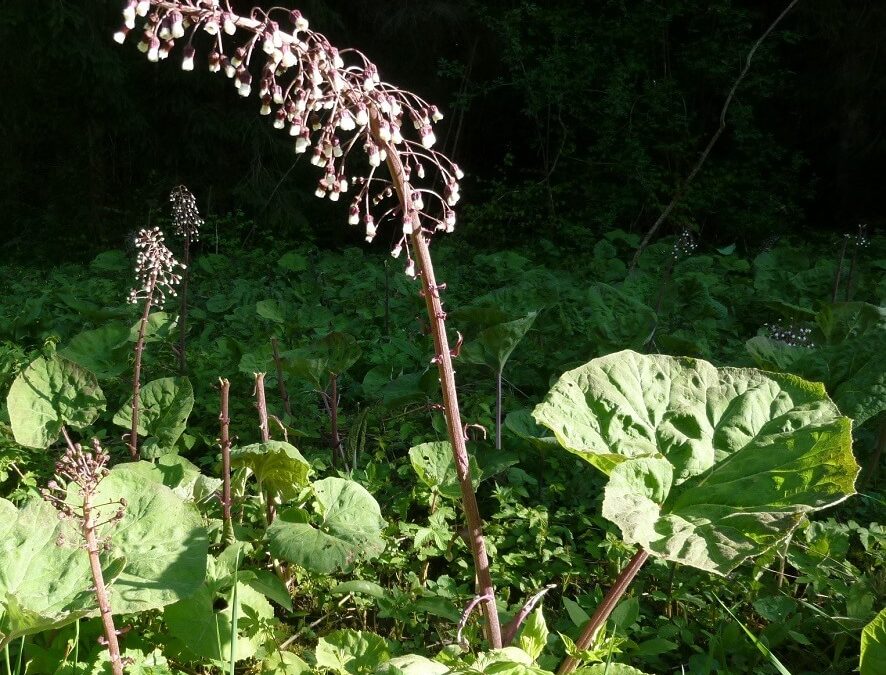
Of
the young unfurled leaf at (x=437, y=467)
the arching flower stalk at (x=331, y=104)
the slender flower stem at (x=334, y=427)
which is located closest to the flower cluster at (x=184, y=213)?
the slender flower stem at (x=334, y=427)

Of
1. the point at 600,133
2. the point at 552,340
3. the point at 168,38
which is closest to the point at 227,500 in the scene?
the point at 168,38

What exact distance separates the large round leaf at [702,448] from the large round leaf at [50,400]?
1686mm

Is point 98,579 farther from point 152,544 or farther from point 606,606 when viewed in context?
point 606,606

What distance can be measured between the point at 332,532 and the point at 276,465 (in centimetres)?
27

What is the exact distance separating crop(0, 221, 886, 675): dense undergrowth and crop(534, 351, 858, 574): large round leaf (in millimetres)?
304

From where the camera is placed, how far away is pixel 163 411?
276cm

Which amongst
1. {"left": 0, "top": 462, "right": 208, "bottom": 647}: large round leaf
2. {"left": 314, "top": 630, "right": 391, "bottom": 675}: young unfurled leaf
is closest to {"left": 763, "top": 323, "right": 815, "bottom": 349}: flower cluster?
{"left": 314, "top": 630, "right": 391, "bottom": 675}: young unfurled leaf

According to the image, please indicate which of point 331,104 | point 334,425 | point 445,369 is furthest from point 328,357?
point 331,104

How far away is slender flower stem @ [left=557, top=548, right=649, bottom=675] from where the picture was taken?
163cm

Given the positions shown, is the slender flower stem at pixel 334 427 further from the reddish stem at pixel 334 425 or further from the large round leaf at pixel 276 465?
the large round leaf at pixel 276 465

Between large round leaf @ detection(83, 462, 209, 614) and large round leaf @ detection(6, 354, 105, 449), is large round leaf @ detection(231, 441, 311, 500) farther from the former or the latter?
large round leaf @ detection(6, 354, 105, 449)

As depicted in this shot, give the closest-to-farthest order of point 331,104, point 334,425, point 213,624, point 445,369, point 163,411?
1. point 331,104
2. point 445,369
3. point 213,624
4. point 163,411
5. point 334,425

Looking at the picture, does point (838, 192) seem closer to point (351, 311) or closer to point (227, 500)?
point (351, 311)

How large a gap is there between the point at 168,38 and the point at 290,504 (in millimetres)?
1518
